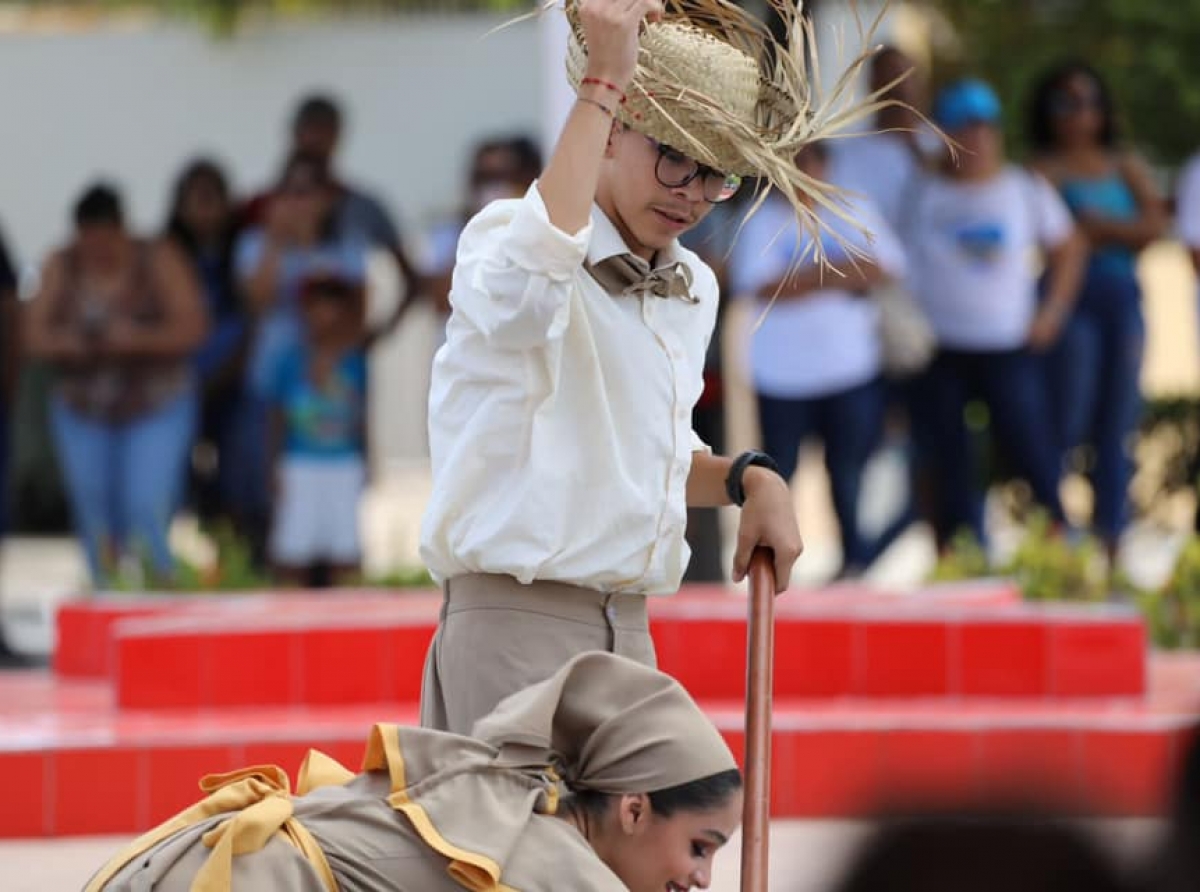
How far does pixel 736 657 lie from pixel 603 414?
324 centimetres

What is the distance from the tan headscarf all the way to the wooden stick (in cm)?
14

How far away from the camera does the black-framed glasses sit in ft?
12.0

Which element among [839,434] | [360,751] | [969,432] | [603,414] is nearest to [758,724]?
[603,414]

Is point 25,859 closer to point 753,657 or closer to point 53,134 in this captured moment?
point 753,657

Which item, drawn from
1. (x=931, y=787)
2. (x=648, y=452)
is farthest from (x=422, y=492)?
(x=931, y=787)

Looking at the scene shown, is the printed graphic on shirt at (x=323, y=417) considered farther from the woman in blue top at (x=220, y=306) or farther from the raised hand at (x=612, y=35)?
the raised hand at (x=612, y=35)

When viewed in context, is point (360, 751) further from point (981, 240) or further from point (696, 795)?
point (981, 240)

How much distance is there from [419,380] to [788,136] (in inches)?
508

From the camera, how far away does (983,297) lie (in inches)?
359

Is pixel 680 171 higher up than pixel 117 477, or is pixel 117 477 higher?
pixel 680 171

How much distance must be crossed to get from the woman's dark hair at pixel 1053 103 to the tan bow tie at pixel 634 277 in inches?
231

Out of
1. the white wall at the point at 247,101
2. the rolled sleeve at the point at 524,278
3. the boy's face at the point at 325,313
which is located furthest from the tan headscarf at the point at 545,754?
the white wall at the point at 247,101

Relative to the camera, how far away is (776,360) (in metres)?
8.81

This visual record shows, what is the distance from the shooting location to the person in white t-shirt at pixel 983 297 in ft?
29.8
